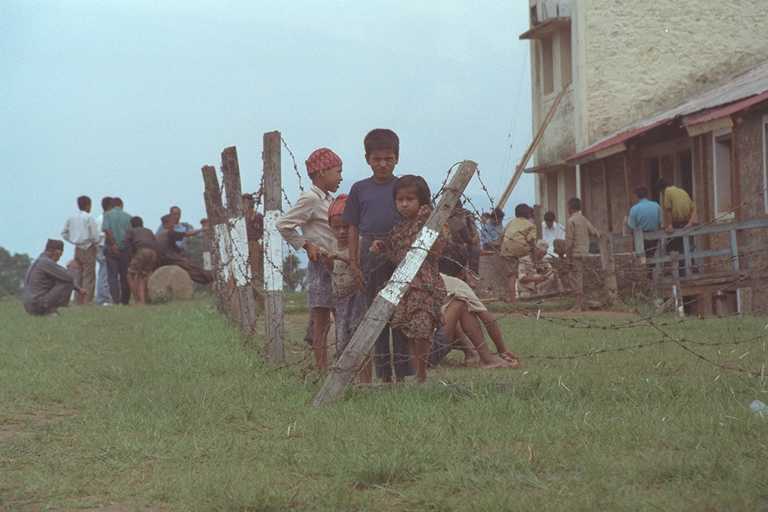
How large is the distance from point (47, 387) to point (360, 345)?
3.05 metres

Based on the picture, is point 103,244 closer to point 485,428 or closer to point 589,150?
point 589,150

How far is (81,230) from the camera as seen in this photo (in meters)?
26.1

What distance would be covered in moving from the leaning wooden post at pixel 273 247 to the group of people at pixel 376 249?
0.48 m

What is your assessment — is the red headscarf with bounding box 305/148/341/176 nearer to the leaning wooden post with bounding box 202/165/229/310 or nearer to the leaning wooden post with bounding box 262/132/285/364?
the leaning wooden post with bounding box 262/132/285/364

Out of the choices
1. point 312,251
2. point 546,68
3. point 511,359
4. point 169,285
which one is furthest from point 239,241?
point 546,68

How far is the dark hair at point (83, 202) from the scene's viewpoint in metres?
25.9

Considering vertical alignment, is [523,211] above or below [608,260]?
above

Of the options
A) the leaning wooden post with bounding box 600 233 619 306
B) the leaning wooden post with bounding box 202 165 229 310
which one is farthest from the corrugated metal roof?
the leaning wooden post with bounding box 202 165 229 310

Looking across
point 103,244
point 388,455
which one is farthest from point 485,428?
point 103,244

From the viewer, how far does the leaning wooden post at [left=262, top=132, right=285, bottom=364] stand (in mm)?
10359

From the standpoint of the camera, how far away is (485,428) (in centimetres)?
705

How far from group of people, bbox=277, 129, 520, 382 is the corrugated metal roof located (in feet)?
37.6

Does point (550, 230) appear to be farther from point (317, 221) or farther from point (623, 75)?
point (317, 221)

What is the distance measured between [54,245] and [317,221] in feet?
35.4
